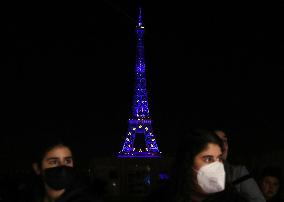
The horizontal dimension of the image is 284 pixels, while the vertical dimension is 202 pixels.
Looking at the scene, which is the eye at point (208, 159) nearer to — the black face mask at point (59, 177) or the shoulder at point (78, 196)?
the shoulder at point (78, 196)

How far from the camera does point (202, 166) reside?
3.54 metres

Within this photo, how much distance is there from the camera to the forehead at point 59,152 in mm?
3943

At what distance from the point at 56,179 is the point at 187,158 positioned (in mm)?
762

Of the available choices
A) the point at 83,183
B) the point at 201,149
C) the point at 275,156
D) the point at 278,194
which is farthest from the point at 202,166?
the point at 275,156

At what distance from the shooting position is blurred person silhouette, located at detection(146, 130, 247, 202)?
3.44m

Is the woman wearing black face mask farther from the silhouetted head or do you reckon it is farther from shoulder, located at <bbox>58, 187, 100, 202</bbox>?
the silhouetted head

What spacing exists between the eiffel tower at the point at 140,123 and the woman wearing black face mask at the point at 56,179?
173 feet

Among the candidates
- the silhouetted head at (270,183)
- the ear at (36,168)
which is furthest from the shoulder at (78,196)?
the silhouetted head at (270,183)

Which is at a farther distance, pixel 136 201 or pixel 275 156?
pixel 136 201

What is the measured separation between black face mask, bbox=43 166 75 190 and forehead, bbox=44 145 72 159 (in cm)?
13

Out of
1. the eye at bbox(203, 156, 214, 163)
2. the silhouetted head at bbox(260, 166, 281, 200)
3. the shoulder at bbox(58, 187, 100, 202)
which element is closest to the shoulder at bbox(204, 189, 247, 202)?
the eye at bbox(203, 156, 214, 163)

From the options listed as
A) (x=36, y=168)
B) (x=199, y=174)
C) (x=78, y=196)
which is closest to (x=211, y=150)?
(x=199, y=174)

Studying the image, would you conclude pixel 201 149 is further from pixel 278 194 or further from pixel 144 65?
pixel 144 65

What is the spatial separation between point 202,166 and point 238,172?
3.34ft
